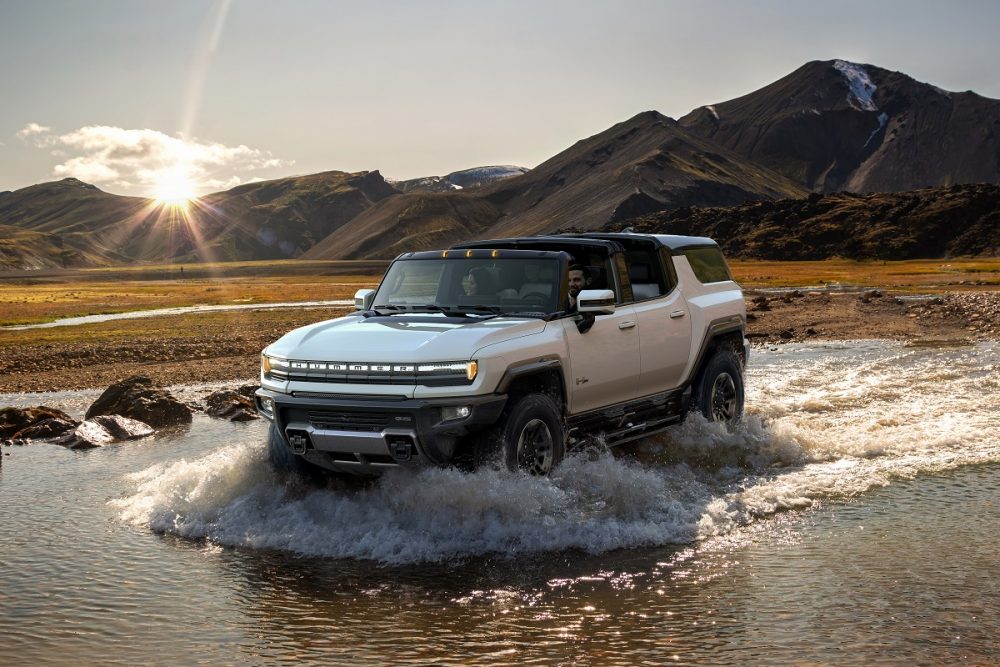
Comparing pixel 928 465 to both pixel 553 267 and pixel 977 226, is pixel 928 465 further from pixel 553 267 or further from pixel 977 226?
pixel 977 226

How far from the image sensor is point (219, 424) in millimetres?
13969

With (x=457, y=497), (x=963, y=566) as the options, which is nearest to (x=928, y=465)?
(x=963, y=566)

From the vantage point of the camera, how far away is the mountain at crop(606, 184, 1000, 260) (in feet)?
435

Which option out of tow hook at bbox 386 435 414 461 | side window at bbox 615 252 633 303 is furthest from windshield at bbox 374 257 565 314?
tow hook at bbox 386 435 414 461

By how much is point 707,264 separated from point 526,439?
429 centimetres

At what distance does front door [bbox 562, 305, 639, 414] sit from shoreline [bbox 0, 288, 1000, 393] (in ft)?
35.6

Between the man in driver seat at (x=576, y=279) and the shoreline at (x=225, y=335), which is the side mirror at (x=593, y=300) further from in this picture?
the shoreline at (x=225, y=335)

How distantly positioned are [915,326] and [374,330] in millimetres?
23335

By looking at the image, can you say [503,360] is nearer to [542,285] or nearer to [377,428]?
[377,428]

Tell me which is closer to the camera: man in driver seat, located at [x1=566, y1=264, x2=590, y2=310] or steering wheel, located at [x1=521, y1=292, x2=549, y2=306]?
steering wheel, located at [x1=521, y1=292, x2=549, y2=306]

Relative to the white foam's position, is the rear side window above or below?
above

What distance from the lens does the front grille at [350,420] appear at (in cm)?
740

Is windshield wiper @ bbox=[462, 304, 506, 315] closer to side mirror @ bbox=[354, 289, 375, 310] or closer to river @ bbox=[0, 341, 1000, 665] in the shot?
side mirror @ bbox=[354, 289, 375, 310]

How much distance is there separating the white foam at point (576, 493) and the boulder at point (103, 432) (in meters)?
2.16
